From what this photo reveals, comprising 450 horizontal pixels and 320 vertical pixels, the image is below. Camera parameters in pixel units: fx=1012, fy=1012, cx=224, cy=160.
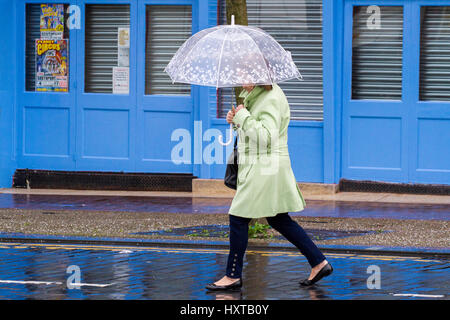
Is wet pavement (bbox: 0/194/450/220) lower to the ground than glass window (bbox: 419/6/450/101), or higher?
lower

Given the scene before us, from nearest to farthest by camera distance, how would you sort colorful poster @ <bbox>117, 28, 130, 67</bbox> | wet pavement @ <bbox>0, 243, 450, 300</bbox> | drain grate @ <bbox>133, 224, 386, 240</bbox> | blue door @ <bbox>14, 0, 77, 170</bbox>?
wet pavement @ <bbox>0, 243, 450, 300</bbox>, drain grate @ <bbox>133, 224, 386, 240</bbox>, colorful poster @ <bbox>117, 28, 130, 67</bbox>, blue door @ <bbox>14, 0, 77, 170</bbox>

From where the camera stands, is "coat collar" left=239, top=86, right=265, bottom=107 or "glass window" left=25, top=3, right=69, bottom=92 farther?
"glass window" left=25, top=3, right=69, bottom=92

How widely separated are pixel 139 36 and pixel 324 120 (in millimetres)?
3111

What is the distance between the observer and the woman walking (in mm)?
7637

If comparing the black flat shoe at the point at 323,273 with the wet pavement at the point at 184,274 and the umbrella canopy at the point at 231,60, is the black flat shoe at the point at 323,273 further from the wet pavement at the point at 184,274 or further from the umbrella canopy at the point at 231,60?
the umbrella canopy at the point at 231,60

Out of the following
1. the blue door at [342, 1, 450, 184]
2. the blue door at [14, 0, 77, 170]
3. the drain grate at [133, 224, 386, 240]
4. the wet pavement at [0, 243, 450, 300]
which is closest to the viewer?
the wet pavement at [0, 243, 450, 300]

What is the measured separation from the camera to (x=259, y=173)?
25.2 ft

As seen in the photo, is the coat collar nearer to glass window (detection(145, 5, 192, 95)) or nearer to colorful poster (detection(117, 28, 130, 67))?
glass window (detection(145, 5, 192, 95))

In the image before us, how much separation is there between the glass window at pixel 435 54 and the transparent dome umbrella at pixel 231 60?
671 cm

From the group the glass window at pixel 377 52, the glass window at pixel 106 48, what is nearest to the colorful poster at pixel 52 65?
the glass window at pixel 106 48

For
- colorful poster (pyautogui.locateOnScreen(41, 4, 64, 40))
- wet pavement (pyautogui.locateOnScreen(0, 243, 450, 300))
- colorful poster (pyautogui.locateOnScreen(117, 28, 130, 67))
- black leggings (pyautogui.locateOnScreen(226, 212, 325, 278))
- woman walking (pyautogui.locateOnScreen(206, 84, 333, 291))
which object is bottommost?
wet pavement (pyautogui.locateOnScreen(0, 243, 450, 300))

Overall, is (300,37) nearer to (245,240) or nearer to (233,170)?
(233,170)

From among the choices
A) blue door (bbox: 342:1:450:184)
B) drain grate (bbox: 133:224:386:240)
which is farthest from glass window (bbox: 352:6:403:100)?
drain grate (bbox: 133:224:386:240)
